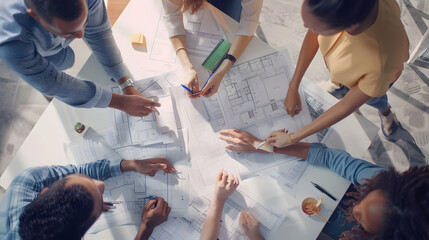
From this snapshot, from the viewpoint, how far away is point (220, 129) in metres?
1.20

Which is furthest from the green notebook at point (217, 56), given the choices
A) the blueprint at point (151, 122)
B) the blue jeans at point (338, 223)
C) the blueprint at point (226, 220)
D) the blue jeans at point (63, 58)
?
the blue jeans at point (338, 223)

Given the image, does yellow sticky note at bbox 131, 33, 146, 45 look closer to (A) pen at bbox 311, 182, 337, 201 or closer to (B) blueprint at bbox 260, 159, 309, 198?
(B) blueprint at bbox 260, 159, 309, 198

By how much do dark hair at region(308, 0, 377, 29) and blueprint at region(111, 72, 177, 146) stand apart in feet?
2.32

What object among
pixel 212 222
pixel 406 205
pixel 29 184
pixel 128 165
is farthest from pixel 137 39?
pixel 406 205

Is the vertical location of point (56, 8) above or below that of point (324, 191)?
above

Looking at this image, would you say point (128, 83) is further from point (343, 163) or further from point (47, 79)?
point (343, 163)

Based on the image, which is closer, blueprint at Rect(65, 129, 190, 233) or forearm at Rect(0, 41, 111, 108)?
forearm at Rect(0, 41, 111, 108)

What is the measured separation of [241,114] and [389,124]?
Result: 1124 mm

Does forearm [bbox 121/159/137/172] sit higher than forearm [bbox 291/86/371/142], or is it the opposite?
forearm [bbox 291/86/371/142]

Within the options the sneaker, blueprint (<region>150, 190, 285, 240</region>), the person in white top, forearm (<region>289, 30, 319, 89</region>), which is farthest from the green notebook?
the sneaker

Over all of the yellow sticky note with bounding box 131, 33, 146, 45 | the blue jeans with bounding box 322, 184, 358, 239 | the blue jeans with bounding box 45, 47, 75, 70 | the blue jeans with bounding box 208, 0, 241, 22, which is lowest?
the blue jeans with bounding box 322, 184, 358, 239

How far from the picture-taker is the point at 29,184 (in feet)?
3.42

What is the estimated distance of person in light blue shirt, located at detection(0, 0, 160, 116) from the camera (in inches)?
31.9

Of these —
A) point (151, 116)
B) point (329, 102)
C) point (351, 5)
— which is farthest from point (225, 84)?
point (351, 5)
